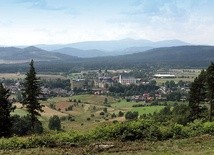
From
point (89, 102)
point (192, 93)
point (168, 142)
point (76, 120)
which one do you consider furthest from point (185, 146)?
point (89, 102)

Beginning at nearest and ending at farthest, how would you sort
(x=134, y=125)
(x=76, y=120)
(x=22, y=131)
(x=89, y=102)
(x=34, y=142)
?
(x=34, y=142)
(x=134, y=125)
(x=22, y=131)
(x=76, y=120)
(x=89, y=102)

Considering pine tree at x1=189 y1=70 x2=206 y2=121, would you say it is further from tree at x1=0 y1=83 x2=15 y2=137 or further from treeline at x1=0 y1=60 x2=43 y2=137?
tree at x1=0 y1=83 x2=15 y2=137

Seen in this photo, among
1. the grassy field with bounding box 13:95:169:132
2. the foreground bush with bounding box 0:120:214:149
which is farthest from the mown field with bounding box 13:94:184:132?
the foreground bush with bounding box 0:120:214:149

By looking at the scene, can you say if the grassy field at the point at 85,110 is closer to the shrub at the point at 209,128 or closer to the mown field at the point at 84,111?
the mown field at the point at 84,111

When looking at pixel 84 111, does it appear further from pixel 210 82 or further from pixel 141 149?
pixel 141 149

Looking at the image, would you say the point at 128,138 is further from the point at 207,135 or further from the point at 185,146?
the point at 207,135

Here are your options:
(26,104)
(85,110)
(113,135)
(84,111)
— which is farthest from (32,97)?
(85,110)

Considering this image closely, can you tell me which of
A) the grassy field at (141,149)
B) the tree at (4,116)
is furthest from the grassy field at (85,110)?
the grassy field at (141,149)

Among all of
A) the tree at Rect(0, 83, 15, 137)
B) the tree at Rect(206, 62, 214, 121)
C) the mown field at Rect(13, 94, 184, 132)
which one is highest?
the tree at Rect(206, 62, 214, 121)
